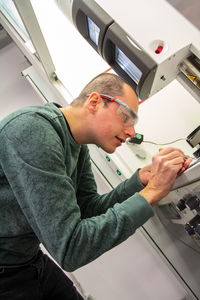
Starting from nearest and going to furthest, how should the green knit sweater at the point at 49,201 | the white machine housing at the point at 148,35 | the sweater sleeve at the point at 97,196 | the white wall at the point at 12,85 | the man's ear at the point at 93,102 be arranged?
the green knit sweater at the point at 49,201 < the white machine housing at the point at 148,35 < the man's ear at the point at 93,102 < the sweater sleeve at the point at 97,196 < the white wall at the point at 12,85

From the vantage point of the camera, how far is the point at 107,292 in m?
1.72

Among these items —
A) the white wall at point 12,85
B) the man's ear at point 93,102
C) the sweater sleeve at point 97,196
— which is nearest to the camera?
the man's ear at point 93,102

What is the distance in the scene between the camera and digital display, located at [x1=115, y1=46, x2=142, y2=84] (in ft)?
3.20

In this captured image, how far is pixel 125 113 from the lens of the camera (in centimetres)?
100

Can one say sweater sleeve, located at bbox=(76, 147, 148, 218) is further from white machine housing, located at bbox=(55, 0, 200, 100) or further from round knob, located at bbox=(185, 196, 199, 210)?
white machine housing, located at bbox=(55, 0, 200, 100)

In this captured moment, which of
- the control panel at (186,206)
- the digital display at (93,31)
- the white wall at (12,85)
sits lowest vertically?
the control panel at (186,206)

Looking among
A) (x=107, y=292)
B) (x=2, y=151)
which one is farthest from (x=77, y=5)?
(x=107, y=292)

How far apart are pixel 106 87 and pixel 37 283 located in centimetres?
104

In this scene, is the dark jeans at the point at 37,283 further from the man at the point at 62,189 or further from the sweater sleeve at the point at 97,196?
the sweater sleeve at the point at 97,196

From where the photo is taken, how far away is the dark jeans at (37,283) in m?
0.99

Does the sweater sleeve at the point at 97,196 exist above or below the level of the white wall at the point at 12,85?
below

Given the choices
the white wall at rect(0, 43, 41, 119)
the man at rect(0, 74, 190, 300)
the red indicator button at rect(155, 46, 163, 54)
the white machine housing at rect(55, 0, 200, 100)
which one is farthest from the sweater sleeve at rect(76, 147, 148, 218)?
the white wall at rect(0, 43, 41, 119)

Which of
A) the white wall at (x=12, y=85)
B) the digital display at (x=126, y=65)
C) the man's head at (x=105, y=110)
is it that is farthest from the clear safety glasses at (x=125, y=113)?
the white wall at (x=12, y=85)

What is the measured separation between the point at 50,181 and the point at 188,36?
0.76m
